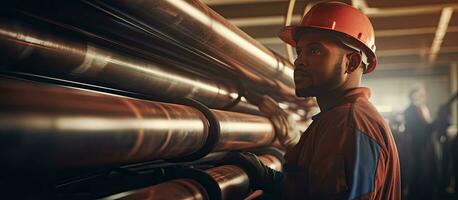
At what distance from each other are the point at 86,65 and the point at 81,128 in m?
Answer: 0.35

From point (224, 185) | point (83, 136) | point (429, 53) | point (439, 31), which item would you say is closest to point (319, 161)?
point (224, 185)

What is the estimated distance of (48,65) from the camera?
1.05 meters

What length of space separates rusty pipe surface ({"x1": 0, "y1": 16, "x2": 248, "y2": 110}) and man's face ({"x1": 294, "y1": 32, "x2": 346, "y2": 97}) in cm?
36

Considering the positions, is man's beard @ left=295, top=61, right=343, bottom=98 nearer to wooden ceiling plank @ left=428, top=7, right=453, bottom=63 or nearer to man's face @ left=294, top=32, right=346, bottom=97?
man's face @ left=294, top=32, right=346, bottom=97

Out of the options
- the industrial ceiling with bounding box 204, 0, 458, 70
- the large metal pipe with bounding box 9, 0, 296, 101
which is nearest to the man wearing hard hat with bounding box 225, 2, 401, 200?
the large metal pipe with bounding box 9, 0, 296, 101

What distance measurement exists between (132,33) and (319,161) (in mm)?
659

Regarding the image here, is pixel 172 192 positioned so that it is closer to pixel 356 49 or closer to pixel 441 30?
pixel 356 49

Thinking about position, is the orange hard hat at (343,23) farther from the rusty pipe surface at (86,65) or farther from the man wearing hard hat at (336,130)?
the rusty pipe surface at (86,65)

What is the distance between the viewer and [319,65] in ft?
5.65

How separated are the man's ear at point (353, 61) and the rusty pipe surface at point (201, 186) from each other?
0.54 m

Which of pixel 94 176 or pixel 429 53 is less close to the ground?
pixel 429 53

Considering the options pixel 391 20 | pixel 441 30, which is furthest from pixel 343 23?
pixel 441 30

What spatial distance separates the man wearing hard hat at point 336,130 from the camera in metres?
1.41

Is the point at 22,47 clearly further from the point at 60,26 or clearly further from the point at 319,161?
the point at 319,161
